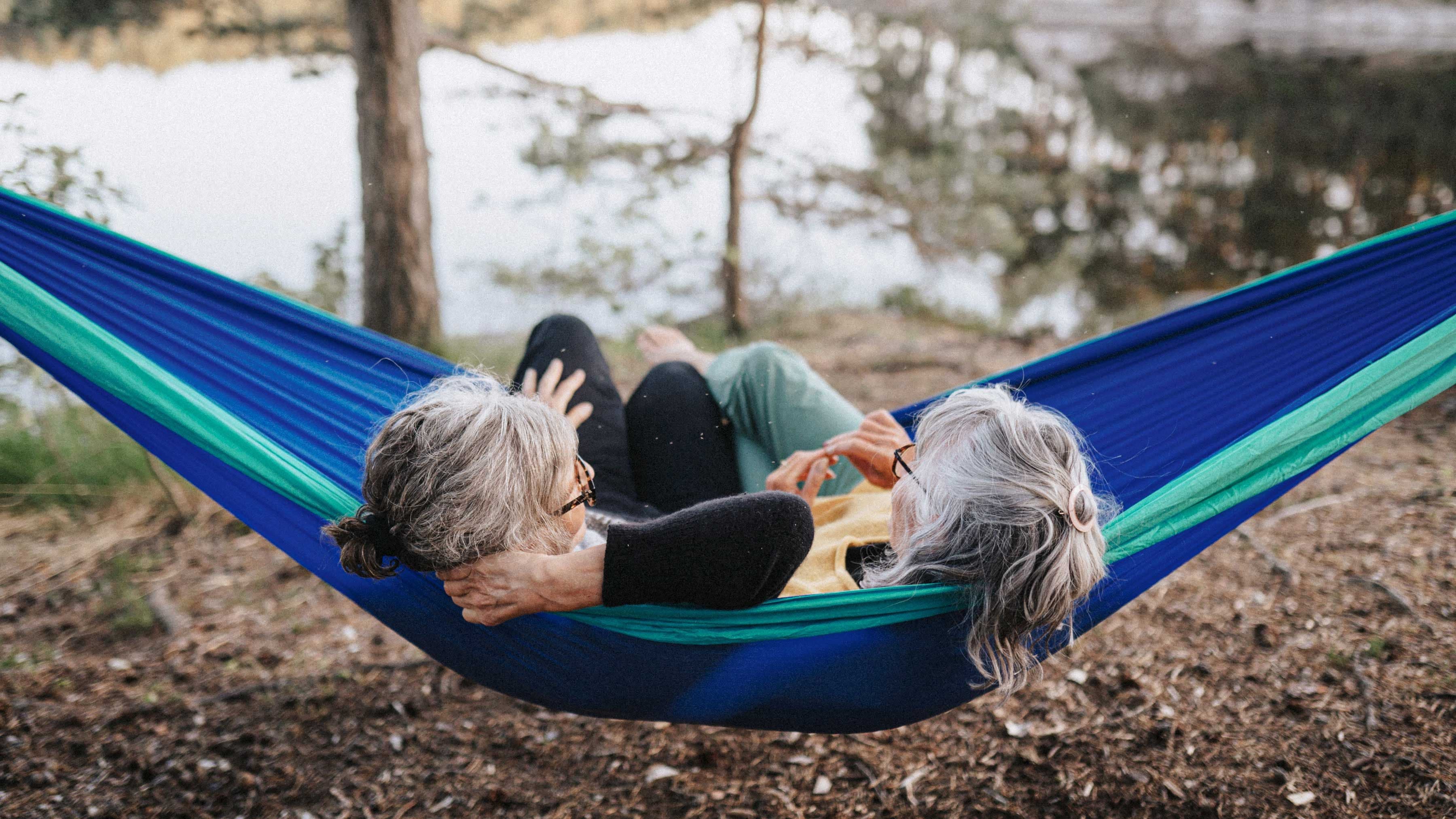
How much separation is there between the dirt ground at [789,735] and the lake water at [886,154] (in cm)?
108

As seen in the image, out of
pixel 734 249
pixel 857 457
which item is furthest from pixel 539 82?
pixel 857 457

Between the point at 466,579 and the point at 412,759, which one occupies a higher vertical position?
the point at 466,579

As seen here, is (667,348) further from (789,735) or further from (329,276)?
(329,276)

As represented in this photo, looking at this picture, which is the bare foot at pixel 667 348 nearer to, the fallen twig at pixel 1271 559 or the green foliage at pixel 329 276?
the fallen twig at pixel 1271 559

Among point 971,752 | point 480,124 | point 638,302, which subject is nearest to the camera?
point 971,752

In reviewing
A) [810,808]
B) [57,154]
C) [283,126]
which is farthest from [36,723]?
[283,126]

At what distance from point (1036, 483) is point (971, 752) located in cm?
87

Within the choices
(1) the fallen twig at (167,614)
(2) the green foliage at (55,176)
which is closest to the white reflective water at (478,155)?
(2) the green foliage at (55,176)

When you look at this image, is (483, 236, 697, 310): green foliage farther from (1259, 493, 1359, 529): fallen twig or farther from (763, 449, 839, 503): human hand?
(763, 449, 839, 503): human hand

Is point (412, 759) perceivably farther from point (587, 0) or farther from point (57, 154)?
point (587, 0)

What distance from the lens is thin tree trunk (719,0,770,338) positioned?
4.54 meters

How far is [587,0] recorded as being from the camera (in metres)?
5.50

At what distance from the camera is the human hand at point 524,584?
1.14 m

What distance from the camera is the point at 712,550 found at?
110 centimetres
